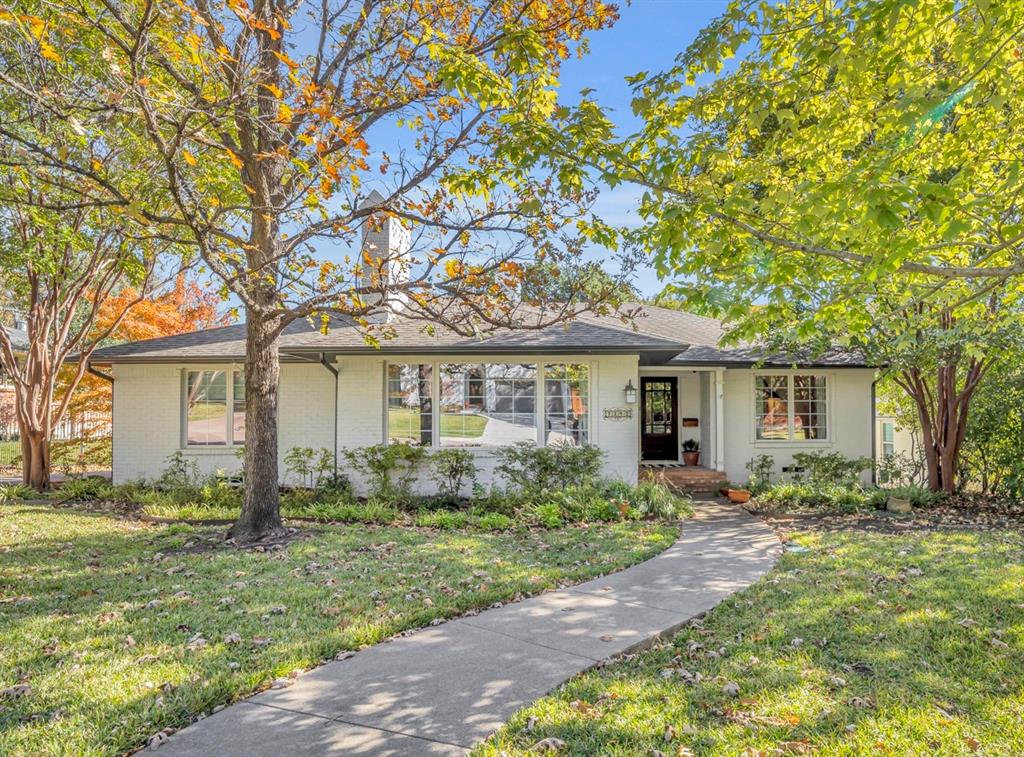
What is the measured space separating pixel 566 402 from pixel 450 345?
2.50m

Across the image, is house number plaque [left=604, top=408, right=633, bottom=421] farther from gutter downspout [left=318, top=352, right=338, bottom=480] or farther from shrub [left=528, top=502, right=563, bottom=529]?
gutter downspout [left=318, top=352, right=338, bottom=480]

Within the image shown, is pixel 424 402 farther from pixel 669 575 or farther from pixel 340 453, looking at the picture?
pixel 669 575

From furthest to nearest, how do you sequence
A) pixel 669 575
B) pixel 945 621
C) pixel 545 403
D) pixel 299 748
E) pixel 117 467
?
pixel 117 467 < pixel 545 403 < pixel 669 575 < pixel 945 621 < pixel 299 748

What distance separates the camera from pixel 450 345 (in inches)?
445

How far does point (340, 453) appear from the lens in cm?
1202

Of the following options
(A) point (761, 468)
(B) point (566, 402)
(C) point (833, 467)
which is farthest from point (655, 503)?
(C) point (833, 467)

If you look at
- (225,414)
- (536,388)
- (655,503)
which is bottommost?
(655,503)

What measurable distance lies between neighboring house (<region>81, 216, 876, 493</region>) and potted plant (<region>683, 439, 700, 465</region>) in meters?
0.58

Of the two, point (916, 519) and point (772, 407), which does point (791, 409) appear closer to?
point (772, 407)

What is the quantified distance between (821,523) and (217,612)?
27.9 feet

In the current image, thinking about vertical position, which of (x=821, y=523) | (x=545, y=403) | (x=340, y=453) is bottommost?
(x=821, y=523)

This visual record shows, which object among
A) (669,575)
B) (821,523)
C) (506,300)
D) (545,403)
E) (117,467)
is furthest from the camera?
(117,467)

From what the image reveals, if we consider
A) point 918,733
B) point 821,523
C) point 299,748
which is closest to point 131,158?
point 299,748

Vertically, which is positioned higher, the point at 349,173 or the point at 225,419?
the point at 349,173
